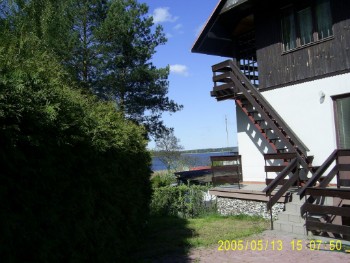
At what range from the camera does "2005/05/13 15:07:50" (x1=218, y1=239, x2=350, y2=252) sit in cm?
706

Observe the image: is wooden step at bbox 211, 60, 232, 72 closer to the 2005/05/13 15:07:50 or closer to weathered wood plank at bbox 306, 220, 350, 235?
weathered wood plank at bbox 306, 220, 350, 235

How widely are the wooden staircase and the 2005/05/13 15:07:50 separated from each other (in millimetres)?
1364

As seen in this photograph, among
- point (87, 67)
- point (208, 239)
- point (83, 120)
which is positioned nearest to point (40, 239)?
point (83, 120)

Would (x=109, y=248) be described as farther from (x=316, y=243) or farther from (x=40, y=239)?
(x=316, y=243)

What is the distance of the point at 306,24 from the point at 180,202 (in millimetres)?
7082

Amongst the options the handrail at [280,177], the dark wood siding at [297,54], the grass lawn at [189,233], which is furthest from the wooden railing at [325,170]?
the dark wood siding at [297,54]

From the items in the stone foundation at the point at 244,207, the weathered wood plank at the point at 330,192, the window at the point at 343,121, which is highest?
the window at the point at 343,121

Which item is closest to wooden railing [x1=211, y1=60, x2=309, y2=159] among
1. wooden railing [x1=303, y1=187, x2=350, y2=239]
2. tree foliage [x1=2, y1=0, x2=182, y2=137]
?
wooden railing [x1=303, y1=187, x2=350, y2=239]

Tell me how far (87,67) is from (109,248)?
1614cm

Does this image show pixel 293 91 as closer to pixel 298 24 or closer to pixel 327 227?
pixel 298 24

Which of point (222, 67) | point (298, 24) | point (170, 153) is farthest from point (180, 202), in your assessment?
point (170, 153)

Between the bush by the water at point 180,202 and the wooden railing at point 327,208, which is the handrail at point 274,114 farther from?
the bush by the water at point 180,202

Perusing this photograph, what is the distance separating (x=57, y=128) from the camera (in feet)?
13.3

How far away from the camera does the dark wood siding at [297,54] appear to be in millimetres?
10055
